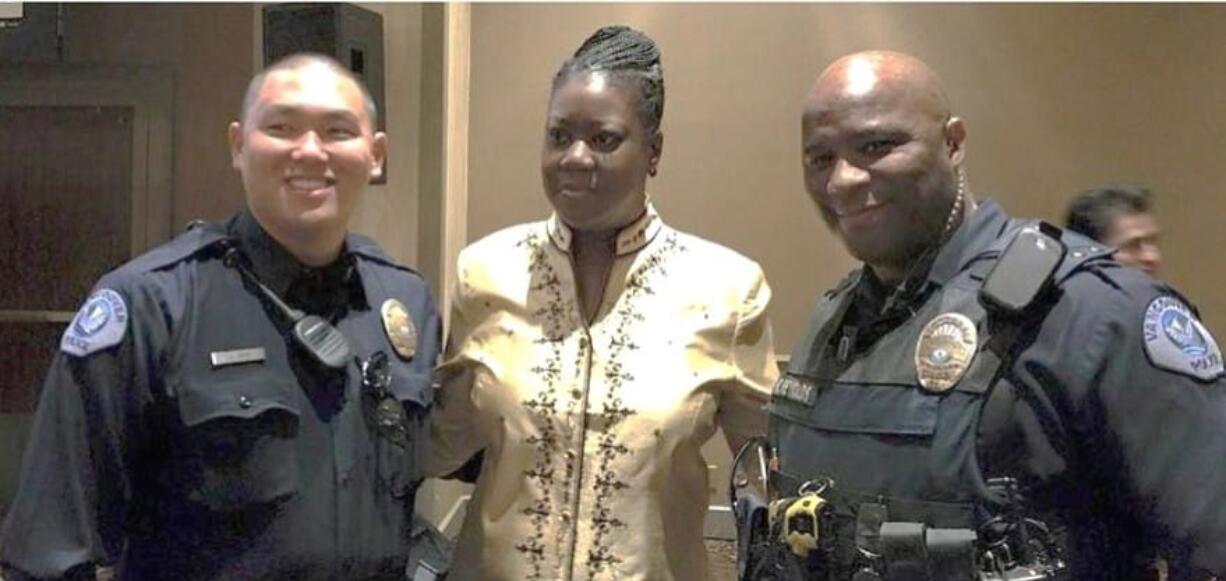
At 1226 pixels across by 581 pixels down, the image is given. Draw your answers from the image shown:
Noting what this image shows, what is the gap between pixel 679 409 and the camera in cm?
198

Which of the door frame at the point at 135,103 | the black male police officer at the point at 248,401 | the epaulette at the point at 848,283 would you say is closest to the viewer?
the black male police officer at the point at 248,401

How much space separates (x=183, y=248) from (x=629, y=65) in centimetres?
73

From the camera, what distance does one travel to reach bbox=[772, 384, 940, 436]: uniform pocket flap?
1442 mm

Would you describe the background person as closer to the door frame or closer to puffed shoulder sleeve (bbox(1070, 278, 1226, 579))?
puffed shoulder sleeve (bbox(1070, 278, 1226, 579))

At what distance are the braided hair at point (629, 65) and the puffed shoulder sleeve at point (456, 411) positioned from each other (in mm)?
387

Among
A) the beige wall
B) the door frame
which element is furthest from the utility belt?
the door frame

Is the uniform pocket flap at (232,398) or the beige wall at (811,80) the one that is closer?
the uniform pocket flap at (232,398)

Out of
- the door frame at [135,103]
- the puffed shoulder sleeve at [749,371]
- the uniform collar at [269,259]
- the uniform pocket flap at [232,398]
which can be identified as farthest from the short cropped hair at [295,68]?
the door frame at [135,103]

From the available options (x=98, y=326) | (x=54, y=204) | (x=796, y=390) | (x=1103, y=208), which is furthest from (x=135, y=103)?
(x=796, y=390)

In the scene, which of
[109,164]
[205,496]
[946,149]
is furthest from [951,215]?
[109,164]

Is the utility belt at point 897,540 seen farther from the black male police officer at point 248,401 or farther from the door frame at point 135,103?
the door frame at point 135,103

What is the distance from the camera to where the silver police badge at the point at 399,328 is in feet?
6.32

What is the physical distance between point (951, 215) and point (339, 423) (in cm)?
87

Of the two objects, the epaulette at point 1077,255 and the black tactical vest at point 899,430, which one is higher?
the epaulette at point 1077,255
